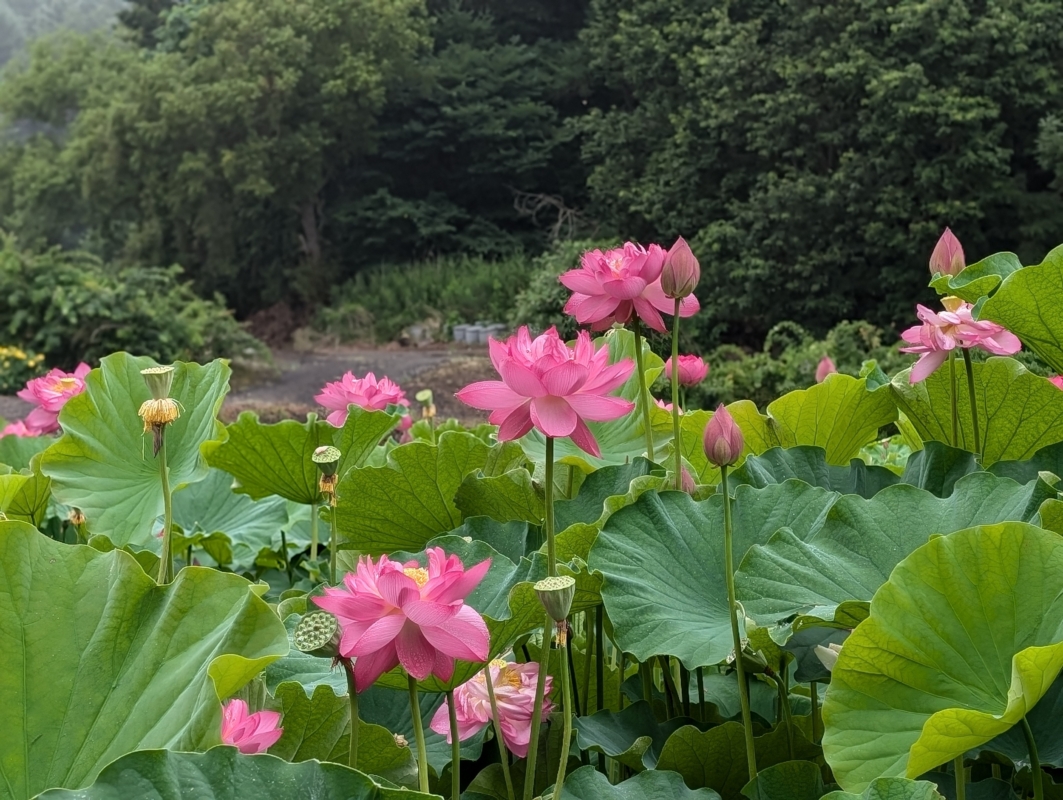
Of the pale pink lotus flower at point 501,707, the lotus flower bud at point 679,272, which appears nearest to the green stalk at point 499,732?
the pale pink lotus flower at point 501,707

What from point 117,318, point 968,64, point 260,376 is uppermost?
point 968,64

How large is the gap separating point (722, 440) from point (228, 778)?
259 millimetres

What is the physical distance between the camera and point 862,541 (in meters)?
0.45

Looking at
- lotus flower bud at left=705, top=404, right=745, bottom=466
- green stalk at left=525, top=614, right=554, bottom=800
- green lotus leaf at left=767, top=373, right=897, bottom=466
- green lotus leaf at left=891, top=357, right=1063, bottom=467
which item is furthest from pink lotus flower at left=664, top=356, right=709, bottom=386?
green stalk at left=525, top=614, right=554, bottom=800

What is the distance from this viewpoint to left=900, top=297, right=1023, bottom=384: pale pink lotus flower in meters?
0.54

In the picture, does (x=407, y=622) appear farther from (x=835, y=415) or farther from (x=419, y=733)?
(x=835, y=415)

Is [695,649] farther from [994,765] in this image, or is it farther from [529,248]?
[529,248]

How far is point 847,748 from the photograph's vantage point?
365 mm

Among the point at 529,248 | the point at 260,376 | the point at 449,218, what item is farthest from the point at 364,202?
the point at 260,376

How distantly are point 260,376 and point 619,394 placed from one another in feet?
23.2

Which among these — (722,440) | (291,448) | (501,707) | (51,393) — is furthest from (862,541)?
(51,393)

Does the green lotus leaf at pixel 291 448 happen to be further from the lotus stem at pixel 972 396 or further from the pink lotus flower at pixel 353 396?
the lotus stem at pixel 972 396

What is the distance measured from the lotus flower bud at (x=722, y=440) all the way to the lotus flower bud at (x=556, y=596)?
133 mm

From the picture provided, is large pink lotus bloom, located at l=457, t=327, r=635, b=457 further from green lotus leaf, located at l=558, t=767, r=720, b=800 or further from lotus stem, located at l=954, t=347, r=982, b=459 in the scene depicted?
lotus stem, located at l=954, t=347, r=982, b=459
